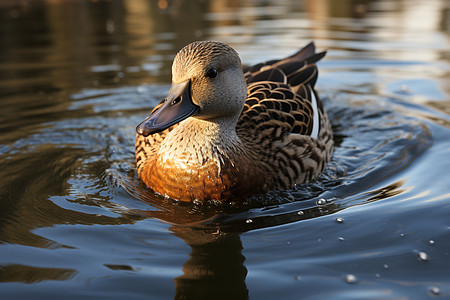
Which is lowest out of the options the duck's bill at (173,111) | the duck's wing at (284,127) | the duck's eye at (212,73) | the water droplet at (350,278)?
the water droplet at (350,278)

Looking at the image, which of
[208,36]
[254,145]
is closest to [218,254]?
[254,145]

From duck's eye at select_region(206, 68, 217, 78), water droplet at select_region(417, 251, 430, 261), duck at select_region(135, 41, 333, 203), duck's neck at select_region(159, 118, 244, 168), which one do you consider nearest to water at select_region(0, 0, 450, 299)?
water droplet at select_region(417, 251, 430, 261)

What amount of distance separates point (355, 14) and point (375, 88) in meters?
8.91

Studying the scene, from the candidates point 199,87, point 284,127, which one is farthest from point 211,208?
point 284,127

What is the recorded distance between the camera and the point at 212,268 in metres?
3.62

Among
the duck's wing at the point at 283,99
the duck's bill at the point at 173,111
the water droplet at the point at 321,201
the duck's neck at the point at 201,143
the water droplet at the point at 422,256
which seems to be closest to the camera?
the water droplet at the point at 422,256

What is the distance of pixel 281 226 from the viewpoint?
4.20m

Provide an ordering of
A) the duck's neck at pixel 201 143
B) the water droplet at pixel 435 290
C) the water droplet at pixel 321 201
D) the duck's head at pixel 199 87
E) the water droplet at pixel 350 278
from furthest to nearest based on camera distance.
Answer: the water droplet at pixel 321 201, the duck's neck at pixel 201 143, the duck's head at pixel 199 87, the water droplet at pixel 350 278, the water droplet at pixel 435 290

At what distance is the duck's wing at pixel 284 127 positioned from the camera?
4969 millimetres

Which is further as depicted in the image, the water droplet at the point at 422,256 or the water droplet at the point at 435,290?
the water droplet at the point at 422,256

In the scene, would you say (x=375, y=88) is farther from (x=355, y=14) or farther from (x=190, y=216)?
(x=355, y=14)

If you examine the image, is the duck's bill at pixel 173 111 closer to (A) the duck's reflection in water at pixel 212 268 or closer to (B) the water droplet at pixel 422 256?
(A) the duck's reflection in water at pixel 212 268

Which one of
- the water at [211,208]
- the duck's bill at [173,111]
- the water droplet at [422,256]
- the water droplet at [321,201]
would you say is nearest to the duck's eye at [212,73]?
the duck's bill at [173,111]

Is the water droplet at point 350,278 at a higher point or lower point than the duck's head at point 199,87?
lower
